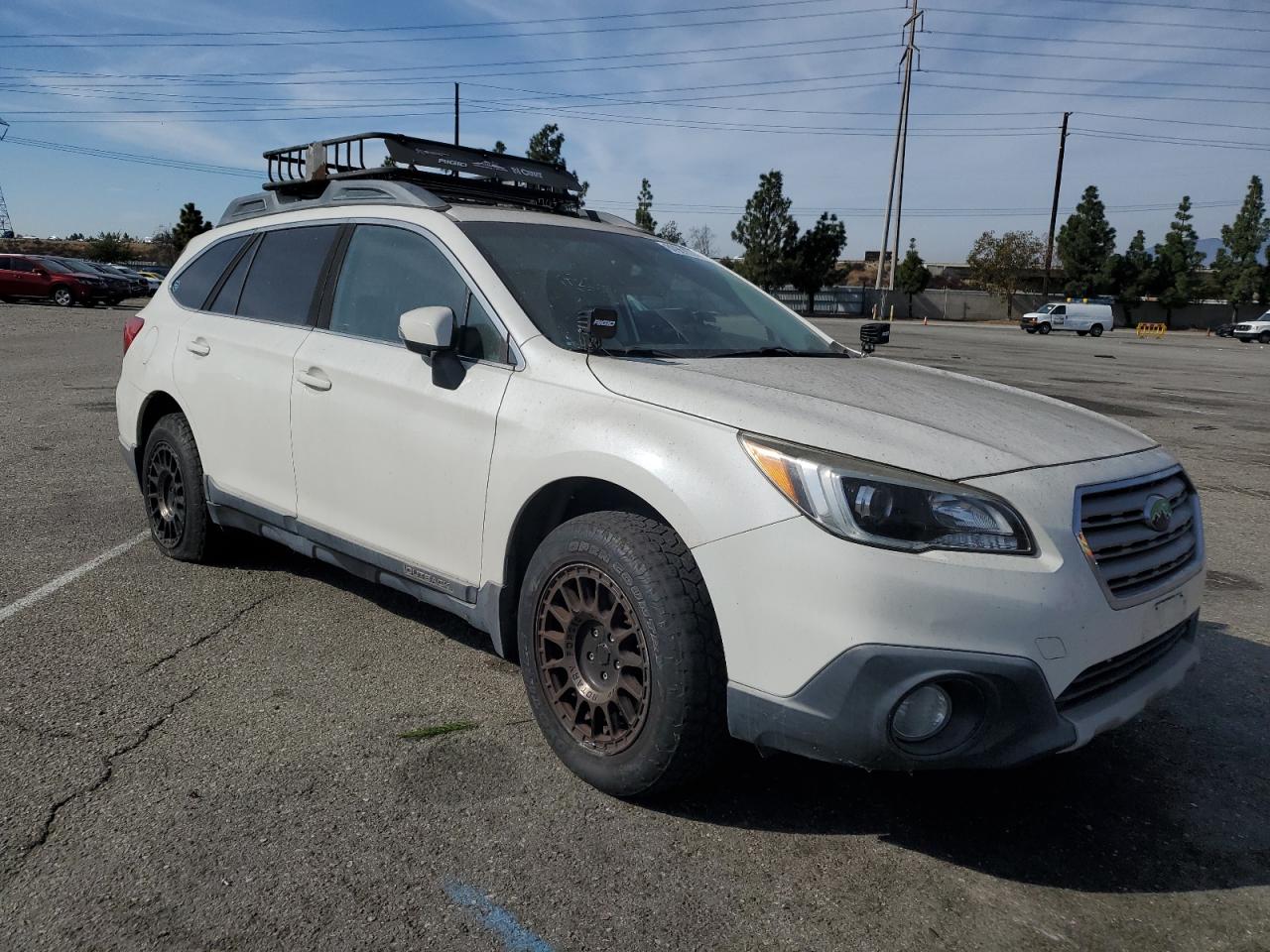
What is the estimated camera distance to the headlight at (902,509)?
7.89 ft

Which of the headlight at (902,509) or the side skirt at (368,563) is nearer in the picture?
the headlight at (902,509)

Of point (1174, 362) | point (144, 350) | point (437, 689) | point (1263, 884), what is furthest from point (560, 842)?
point (1174, 362)

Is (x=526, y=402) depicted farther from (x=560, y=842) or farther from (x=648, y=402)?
(x=560, y=842)

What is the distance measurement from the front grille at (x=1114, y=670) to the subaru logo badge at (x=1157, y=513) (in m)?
0.31

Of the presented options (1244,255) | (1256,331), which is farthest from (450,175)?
(1244,255)

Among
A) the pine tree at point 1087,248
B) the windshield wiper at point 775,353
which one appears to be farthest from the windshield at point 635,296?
the pine tree at point 1087,248

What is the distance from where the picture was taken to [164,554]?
515 cm

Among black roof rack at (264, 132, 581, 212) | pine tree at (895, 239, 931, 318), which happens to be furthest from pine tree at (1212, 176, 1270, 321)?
black roof rack at (264, 132, 581, 212)

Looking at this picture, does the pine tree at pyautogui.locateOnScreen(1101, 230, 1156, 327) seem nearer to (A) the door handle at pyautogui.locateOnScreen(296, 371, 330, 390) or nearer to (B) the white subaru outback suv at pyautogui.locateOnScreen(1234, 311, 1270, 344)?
(B) the white subaru outback suv at pyautogui.locateOnScreen(1234, 311, 1270, 344)

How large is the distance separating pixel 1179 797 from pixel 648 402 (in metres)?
2.05

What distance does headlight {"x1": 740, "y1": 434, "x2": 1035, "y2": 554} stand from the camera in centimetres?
241

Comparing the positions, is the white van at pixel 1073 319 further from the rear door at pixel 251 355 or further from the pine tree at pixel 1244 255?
the rear door at pixel 251 355

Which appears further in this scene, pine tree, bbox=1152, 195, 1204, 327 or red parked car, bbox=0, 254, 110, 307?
pine tree, bbox=1152, 195, 1204, 327

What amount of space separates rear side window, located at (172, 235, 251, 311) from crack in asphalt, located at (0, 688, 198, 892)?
86.9 inches
